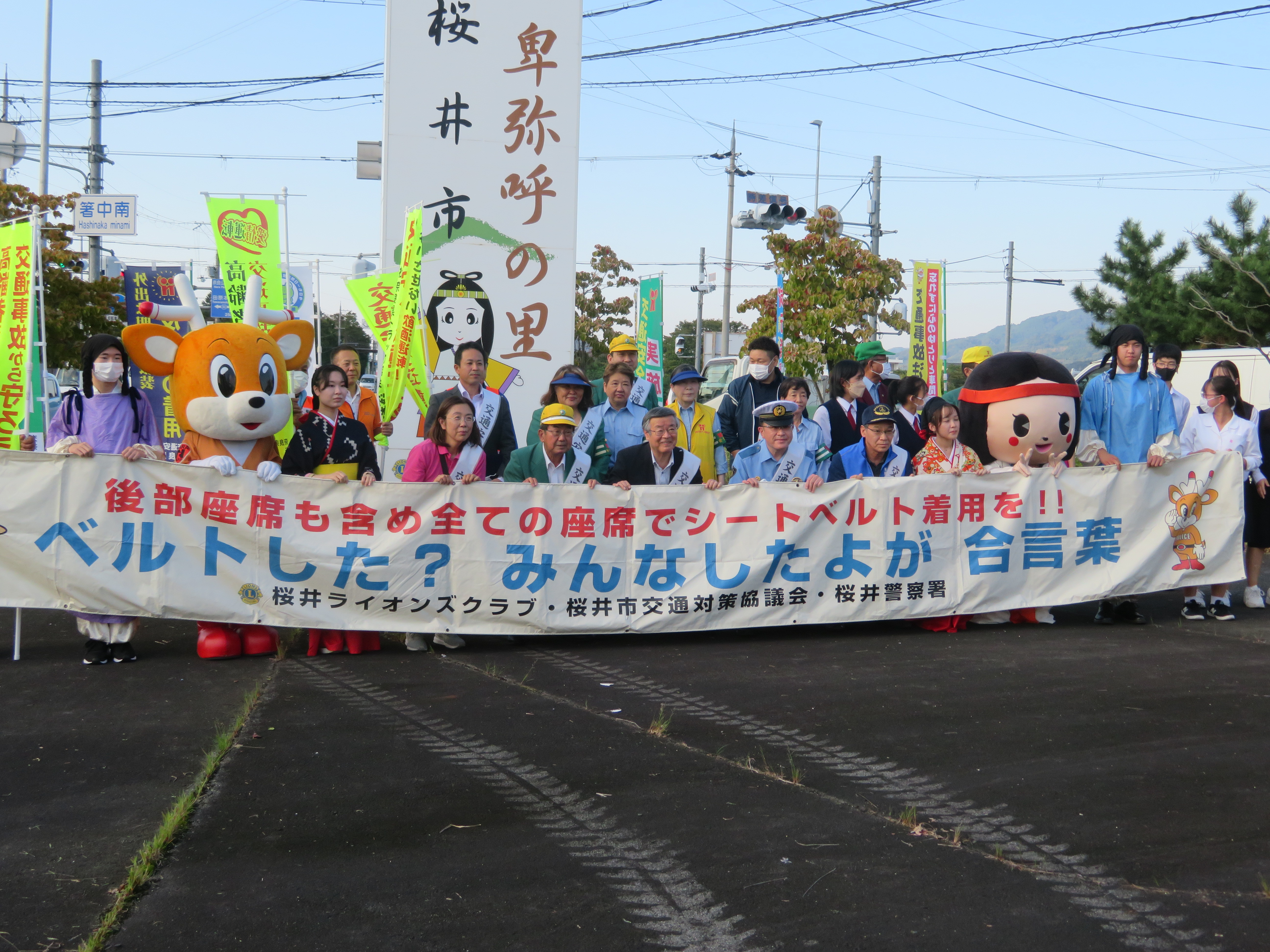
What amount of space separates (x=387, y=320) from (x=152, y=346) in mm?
4846

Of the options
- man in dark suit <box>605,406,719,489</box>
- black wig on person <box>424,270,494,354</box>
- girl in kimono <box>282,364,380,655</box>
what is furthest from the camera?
black wig on person <box>424,270,494,354</box>

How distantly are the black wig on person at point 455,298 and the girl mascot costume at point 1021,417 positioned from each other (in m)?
4.07

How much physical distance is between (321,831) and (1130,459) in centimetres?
602

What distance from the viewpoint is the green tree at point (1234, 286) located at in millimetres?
17750

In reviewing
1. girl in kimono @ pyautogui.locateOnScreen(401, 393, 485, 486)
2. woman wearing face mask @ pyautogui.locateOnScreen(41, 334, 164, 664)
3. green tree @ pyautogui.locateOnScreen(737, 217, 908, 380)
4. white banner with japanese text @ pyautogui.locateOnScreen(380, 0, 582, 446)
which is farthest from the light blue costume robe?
green tree @ pyautogui.locateOnScreen(737, 217, 908, 380)

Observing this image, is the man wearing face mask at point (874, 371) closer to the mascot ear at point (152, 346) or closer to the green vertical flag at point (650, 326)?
the mascot ear at point (152, 346)

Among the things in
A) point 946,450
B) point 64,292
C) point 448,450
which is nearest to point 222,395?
point 448,450

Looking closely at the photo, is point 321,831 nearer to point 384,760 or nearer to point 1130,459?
point 384,760

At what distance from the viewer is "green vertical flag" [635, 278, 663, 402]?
15.6 metres

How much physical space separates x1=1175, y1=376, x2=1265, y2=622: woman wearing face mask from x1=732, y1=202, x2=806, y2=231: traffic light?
15.1m

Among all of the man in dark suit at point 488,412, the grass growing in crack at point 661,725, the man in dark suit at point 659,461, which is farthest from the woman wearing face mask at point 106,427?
the grass growing in crack at point 661,725

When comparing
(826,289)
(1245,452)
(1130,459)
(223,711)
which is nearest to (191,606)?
(223,711)

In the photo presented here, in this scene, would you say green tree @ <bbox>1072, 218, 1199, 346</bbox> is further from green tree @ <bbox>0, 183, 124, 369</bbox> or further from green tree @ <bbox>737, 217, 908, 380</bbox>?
green tree @ <bbox>0, 183, 124, 369</bbox>

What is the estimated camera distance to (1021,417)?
7.14 m
